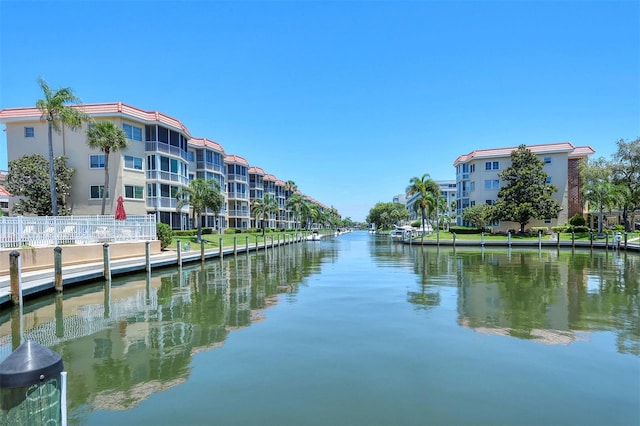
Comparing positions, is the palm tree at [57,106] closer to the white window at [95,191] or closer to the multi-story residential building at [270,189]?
the white window at [95,191]

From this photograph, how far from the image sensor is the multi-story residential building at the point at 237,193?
244 ft

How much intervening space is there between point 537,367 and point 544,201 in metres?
57.7

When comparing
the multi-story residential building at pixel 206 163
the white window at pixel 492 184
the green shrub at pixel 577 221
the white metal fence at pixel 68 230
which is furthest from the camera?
the white window at pixel 492 184

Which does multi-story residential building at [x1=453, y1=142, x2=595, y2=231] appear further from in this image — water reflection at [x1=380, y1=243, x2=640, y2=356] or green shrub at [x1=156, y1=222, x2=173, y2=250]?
green shrub at [x1=156, y1=222, x2=173, y2=250]

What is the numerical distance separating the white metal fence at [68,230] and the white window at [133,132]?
15857 mm

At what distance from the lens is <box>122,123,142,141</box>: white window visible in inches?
1581

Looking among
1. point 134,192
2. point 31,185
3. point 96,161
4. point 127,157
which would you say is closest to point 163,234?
point 134,192

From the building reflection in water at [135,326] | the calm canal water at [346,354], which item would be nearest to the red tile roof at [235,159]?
the building reflection in water at [135,326]

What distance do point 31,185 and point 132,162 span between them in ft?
29.3

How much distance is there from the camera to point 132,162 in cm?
4084

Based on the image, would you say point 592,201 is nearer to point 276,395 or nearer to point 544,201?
point 544,201

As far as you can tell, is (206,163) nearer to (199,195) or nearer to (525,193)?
(199,195)

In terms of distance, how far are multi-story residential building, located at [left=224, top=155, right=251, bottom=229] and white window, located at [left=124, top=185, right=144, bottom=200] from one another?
31.9 m

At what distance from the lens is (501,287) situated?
19062 mm
